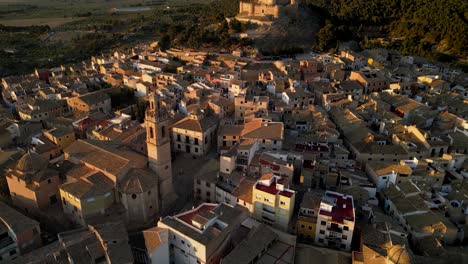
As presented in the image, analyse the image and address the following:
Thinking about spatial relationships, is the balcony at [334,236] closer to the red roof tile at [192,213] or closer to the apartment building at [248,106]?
the red roof tile at [192,213]

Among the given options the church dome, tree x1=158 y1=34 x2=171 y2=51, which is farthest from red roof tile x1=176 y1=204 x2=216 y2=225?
tree x1=158 y1=34 x2=171 y2=51

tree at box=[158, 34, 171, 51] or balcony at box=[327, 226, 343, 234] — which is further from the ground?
tree at box=[158, 34, 171, 51]

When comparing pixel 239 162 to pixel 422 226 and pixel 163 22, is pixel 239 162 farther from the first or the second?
pixel 163 22

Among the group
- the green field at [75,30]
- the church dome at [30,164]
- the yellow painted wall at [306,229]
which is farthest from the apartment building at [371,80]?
the church dome at [30,164]

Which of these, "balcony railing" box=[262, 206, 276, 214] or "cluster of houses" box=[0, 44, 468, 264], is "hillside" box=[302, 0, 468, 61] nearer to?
"cluster of houses" box=[0, 44, 468, 264]

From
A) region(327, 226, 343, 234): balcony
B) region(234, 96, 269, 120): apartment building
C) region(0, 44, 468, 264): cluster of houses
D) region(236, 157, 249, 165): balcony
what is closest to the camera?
region(0, 44, 468, 264): cluster of houses

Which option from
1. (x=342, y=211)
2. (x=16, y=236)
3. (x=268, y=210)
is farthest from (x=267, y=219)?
(x=16, y=236)

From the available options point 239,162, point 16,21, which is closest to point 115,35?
point 16,21
